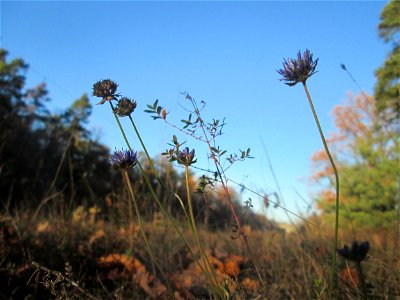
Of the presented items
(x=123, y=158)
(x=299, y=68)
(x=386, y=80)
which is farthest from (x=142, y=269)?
(x=386, y=80)

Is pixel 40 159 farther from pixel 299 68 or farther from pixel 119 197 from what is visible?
pixel 299 68

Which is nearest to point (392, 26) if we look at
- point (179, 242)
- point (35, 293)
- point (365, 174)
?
point (365, 174)

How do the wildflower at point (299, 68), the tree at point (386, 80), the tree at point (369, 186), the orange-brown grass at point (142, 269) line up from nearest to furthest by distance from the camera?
the wildflower at point (299, 68) < the orange-brown grass at point (142, 269) < the tree at point (369, 186) < the tree at point (386, 80)

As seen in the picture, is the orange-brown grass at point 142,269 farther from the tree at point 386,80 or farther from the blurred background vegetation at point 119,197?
the tree at point 386,80

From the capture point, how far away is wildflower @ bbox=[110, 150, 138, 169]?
3.25 ft

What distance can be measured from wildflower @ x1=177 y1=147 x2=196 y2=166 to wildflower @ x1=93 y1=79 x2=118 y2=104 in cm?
26

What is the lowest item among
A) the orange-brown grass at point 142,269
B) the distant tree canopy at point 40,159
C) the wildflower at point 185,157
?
the orange-brown grass at point 142,269

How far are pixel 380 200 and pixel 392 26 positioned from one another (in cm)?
1418

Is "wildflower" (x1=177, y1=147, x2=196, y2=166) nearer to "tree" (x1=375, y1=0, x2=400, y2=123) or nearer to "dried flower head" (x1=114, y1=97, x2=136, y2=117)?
"dried flower head" (x1=114, y1=97, x2=136, y2=117)

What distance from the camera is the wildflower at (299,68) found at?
2.90ft

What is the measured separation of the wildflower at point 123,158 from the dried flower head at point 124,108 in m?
0.11

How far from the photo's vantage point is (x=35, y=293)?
1.66m

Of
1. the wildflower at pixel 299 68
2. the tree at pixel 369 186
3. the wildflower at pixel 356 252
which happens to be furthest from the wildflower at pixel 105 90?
the tree at pixel 369 186

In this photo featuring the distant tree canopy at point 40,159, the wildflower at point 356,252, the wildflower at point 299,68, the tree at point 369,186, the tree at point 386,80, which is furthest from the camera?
the tree at point 386,80
